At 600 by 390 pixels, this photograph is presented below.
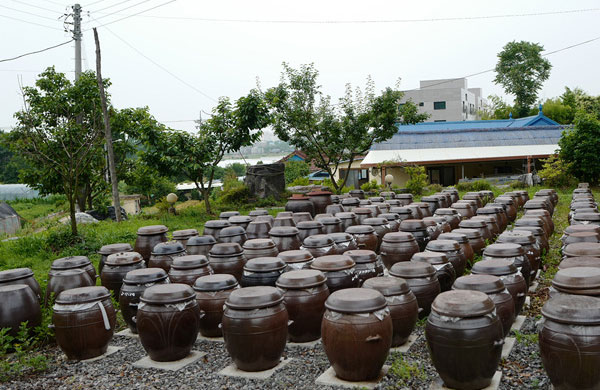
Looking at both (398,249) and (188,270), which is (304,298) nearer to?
(188,270)

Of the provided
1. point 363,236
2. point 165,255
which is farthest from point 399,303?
point 165,255

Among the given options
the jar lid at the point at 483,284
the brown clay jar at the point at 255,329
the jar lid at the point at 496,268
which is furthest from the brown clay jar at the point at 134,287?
the jar lid at the point at 496,268

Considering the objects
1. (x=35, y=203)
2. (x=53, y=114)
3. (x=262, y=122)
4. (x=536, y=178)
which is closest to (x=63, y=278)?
(x=262, y=122)

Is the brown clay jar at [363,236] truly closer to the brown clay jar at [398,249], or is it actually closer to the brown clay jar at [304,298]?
the brown clay jar at [398,249]

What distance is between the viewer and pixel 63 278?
22.8 ft

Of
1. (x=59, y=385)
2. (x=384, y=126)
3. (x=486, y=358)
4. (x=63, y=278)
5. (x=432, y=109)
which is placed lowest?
(x=59, y=385)

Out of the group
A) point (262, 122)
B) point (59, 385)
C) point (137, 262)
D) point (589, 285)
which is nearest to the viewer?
point (589, 285)

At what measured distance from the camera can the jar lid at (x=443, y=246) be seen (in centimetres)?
745

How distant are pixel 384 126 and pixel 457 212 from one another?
953cm

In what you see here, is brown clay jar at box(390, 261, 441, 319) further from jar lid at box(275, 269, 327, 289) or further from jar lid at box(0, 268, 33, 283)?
jar lid at box(0, 268, 33, 283)

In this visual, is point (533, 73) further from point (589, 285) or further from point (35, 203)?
point (589, 285)

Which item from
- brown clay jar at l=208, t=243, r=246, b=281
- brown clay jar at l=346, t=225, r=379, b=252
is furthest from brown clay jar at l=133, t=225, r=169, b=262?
brown clay jar at l=346, t=225, r=379, b=252

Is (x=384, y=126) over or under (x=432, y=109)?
under

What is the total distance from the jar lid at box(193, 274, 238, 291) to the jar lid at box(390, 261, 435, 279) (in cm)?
192
